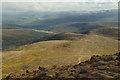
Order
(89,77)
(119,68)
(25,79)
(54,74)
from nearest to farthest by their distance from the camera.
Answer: (89,77), (119,68), (54,74), (25,79)

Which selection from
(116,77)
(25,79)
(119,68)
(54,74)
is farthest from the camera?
(25,79)

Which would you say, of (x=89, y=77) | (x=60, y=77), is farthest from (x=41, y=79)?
(x=89, y=77)

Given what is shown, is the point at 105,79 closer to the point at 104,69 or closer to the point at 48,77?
the point at 104,69

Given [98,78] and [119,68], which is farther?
[119,68]

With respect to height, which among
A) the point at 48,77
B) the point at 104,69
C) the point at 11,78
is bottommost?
the point at 11,78

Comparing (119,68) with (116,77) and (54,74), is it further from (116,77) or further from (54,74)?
(54,74)

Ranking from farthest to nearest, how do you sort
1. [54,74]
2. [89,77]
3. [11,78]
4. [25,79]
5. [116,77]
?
[11,78] < [25,79] < [54,74] < [89,77] < [116,77]

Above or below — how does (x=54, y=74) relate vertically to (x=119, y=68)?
below

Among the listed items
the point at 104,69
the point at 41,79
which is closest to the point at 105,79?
the point at 104,69

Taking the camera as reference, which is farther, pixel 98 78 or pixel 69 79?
pixel 69 79
